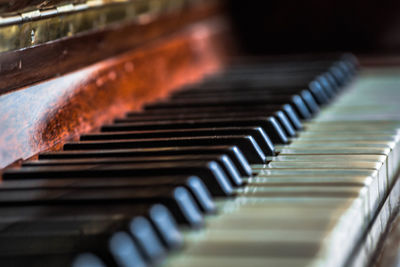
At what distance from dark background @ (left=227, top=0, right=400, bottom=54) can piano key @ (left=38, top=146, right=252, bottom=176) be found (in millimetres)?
1928

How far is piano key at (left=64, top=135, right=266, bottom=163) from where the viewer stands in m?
1.29

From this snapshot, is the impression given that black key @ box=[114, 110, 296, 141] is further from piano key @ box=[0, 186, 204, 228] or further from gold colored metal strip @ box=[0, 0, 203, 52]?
piano key @ box=[0, 186, 204, 228]

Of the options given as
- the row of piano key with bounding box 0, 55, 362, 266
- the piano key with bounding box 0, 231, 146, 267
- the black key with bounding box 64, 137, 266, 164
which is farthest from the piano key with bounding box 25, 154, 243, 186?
the piano key with bounding box 0, 231, 146, 267

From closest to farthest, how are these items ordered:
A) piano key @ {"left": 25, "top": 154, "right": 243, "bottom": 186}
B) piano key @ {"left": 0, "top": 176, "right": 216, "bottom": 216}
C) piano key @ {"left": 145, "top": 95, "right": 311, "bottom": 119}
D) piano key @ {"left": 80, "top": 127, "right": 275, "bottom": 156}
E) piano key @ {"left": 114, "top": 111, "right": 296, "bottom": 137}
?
piano key @ {"left": 0, "top": 176, "right": 216, "bottom": 216}, piano key @ {"left": 25, "top": 154, "right": 243, "bottom": 186}, piano key @ {"left": 80, "top": 127, "right": 275, "bottom": 156}, piano key @ {"left": 114, "top": 111, "right": 296, "bottom": 137}, piano key @ {"left": 145, "top": 95, "right": 311, "bottom": 119}

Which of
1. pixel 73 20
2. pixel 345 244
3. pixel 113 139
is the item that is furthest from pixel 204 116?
pixel 345 244

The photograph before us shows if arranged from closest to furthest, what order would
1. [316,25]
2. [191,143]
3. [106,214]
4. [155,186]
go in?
[106,214] → [155,186] → [191,143] → [316,25]

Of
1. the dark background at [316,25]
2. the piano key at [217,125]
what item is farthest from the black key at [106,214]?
the dark background at [316,25]

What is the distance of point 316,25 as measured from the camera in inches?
123

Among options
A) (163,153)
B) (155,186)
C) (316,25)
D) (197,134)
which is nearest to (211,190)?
(155,186)

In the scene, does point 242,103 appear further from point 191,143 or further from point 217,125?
point 191,143

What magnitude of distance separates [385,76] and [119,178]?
65.7 inches

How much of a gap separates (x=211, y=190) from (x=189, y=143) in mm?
251

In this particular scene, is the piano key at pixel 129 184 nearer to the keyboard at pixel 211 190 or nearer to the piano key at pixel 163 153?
the keyboard at pixel 211 190

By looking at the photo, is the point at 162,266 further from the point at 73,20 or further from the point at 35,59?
the point at 73,20
